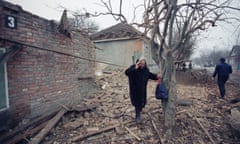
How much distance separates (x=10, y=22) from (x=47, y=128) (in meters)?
2.65

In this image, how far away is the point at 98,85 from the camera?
7062mm

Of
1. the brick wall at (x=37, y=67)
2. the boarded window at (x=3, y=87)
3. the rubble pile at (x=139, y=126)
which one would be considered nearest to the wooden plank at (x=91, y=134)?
the rubble pile at (x=139, y=126)

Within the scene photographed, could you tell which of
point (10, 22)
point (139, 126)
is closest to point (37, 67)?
point (10, 22)

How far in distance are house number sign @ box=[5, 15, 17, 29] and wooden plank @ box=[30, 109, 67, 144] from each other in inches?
99.5

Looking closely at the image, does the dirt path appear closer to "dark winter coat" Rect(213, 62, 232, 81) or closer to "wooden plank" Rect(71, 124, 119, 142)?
"wooden plank" Rect(71, 124, 119, 142)

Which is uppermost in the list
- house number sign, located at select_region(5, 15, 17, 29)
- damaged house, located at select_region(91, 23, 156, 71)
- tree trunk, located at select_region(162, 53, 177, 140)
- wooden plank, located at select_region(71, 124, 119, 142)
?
damaged house, located at select_region(91, 23, 156, 71)

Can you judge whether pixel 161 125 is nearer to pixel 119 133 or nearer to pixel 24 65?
pixel 119 133

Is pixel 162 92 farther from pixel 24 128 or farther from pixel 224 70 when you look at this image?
pixel 224 70

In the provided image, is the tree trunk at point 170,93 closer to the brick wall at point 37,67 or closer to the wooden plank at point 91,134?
the wooden plank at point 91,134

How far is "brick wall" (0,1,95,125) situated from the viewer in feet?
10.1

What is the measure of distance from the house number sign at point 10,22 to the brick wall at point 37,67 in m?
0.07

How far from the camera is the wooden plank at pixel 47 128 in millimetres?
2871

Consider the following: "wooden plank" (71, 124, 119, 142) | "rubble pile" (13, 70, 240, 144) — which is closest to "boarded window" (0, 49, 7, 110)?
"rubble pile" (13, 70, 240, 144)

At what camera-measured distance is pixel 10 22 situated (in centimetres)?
300
